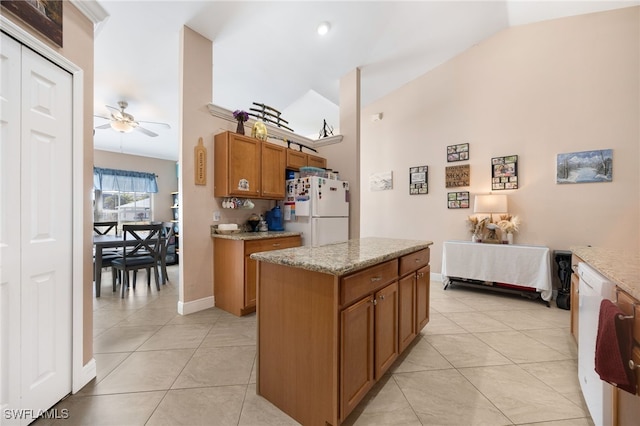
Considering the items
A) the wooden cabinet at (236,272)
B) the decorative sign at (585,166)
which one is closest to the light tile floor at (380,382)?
the wooden cabinet at (236,272)

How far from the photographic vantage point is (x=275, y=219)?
140 inches

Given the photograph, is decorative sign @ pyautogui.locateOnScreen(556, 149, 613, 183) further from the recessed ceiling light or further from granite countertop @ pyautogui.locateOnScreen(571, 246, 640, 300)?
the recessed ceiling light

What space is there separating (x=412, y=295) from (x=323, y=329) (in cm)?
103

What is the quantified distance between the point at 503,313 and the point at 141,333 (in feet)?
12.5

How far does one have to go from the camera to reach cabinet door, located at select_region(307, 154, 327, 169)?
396 cm

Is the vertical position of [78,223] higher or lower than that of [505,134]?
lower

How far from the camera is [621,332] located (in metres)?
0.94

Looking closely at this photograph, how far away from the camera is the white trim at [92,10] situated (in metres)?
1.49

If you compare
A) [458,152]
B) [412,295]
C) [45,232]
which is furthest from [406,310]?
[458,152]

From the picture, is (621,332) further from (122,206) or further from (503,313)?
(122,206)

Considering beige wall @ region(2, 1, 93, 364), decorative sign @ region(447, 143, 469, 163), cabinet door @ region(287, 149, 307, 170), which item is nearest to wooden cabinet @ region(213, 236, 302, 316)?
cabinet door @ region(287, 149, 307, 170)

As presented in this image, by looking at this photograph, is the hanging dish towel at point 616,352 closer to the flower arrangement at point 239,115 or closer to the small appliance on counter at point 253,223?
the small appliance on counter at point 253,223

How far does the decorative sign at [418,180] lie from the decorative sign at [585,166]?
1641 millimetres

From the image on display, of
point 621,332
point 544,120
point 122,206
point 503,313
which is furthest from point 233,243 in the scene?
point 122,206
